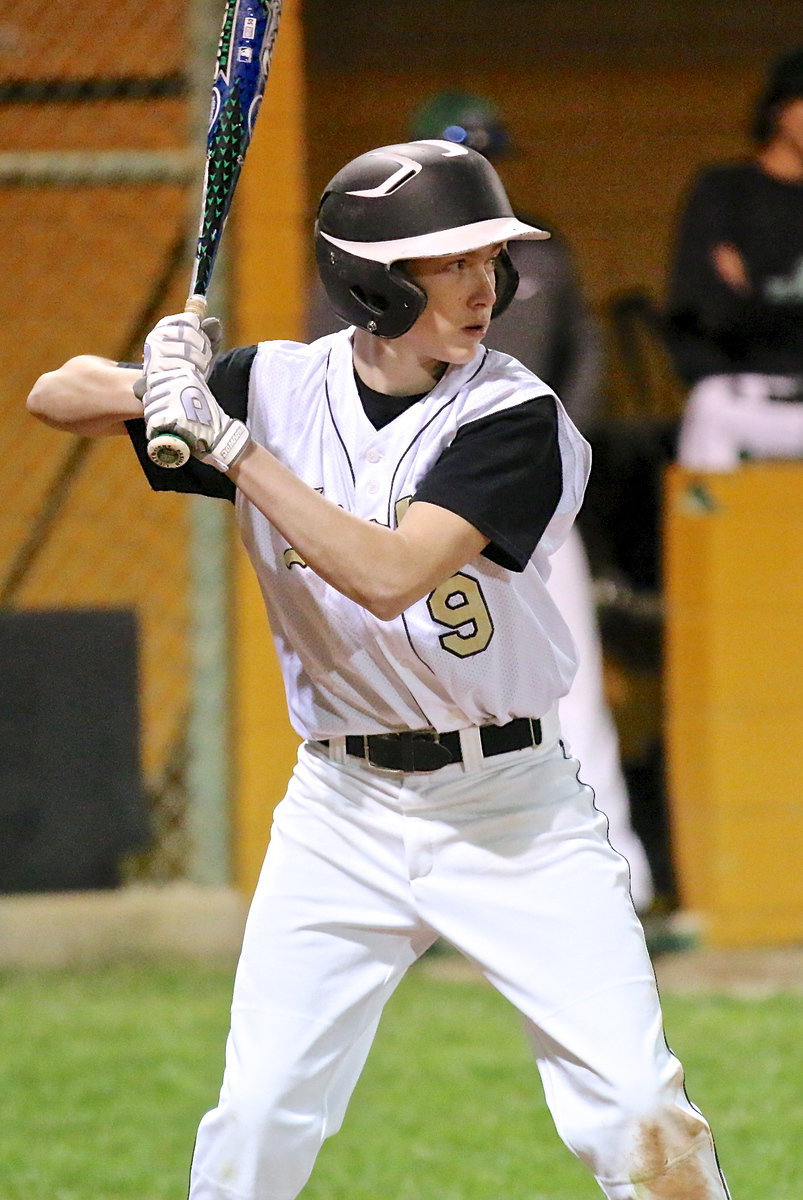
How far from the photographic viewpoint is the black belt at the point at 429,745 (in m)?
2.64

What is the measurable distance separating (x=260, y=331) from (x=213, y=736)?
122 cm

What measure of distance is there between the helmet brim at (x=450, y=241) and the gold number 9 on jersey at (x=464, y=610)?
458 millimetres

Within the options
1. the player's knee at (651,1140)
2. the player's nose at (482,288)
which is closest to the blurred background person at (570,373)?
the player's nose at (482,288)

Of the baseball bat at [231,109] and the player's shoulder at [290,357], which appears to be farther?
the player's shoulder at [290,357]

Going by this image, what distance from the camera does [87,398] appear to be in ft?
8.46

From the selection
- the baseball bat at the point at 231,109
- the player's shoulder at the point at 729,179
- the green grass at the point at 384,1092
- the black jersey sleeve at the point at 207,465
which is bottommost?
the green grass at the point at 384,1092

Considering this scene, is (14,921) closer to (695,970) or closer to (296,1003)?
(695,970)

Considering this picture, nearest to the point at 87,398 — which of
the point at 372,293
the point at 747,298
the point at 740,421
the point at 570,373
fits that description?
the point at 372,293

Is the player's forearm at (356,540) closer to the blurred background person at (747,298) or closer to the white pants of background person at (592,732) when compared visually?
the white pants of background person at (592,732)

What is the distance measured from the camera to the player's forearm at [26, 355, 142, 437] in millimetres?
2539

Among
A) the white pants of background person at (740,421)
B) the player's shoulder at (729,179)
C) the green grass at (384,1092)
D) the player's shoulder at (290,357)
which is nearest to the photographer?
the player's shoulder at (290,357)

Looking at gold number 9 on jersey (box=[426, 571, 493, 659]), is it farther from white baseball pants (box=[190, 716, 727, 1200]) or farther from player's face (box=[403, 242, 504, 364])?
player's face (box=[403, 242, 504, 364])

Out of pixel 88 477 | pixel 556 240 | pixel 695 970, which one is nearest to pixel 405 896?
pixel 695 970

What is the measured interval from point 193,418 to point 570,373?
126 inches
